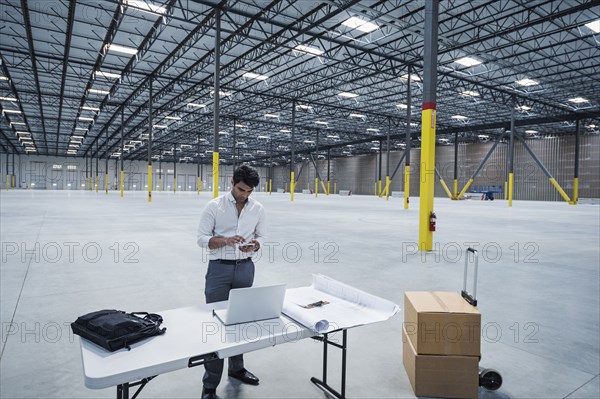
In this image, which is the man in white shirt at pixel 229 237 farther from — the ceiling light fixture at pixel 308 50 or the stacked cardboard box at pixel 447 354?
the ceiling light fixture at pixel 308 50

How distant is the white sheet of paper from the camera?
2.46m

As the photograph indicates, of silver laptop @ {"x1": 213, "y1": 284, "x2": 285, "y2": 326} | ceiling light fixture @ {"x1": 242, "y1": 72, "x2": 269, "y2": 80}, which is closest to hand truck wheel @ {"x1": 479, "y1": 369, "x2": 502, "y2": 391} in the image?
silver laptop @ {"x1": 213, "y1": 284, "x2": 285, "y2": 326}

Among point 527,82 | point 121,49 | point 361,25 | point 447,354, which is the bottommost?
point 447,354

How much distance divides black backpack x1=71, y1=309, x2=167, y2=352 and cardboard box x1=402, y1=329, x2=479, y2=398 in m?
1.79

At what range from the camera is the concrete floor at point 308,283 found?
2.87 m

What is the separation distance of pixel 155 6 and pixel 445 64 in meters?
17.3

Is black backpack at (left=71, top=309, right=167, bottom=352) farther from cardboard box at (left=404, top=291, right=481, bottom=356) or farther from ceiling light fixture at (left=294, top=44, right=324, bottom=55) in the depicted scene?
ceiling light fixture at (left=294, top=44, right=324, bottom=55)

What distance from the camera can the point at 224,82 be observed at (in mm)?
29469

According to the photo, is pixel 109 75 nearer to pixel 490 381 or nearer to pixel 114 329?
pixel 114 329

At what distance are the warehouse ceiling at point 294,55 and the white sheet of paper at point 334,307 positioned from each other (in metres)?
15.2

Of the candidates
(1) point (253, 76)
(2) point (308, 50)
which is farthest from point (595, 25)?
(1) point (253, 76)

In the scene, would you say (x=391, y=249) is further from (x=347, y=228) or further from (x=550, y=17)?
(x=550, y=17)

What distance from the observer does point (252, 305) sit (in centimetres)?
246

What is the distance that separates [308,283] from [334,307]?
275cm
